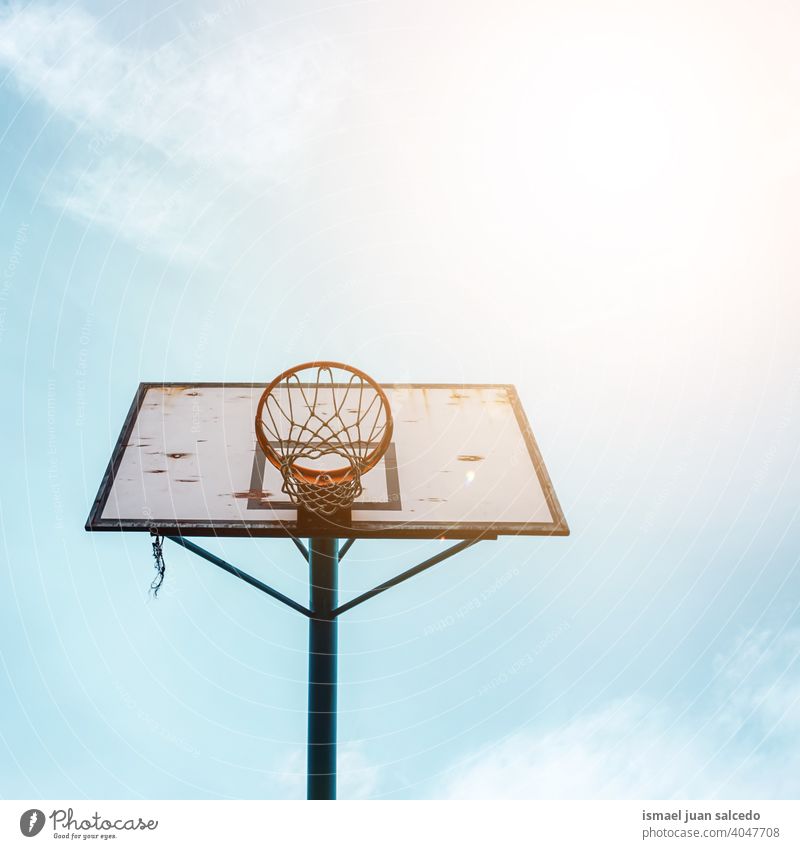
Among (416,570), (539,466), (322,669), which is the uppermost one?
(539,466)

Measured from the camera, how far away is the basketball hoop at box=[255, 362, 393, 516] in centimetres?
428

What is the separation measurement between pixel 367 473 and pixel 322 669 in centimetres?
146

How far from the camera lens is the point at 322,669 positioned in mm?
4605

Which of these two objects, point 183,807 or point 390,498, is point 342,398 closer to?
point 390,498

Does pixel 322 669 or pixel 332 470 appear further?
pixel 322 669

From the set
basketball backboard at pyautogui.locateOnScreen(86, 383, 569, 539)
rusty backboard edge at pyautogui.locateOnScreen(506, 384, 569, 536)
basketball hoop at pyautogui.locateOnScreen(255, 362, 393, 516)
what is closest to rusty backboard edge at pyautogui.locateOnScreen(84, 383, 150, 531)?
basketball backboard at pyautogui.locateOnScreen(86, 383, 569, 539)

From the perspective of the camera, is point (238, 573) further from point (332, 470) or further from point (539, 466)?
point (539, 466)

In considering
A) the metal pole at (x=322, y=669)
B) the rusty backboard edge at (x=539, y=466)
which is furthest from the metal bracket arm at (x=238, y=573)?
the rusty backboard edge at (x=539, y=466)

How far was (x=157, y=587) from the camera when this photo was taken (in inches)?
164

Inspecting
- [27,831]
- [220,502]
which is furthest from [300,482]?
[27,831]

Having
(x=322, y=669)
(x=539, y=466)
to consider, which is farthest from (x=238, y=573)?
(x=539, y=466)

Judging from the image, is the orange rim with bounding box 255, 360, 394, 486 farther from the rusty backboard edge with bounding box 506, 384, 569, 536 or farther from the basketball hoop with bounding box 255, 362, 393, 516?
the rusty backboard edge with bounding box 506, 384, 569, 536

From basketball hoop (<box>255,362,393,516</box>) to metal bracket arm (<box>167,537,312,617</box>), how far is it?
26.4 inches

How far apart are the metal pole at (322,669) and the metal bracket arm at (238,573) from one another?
0.19m
